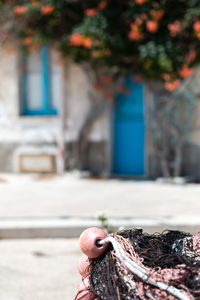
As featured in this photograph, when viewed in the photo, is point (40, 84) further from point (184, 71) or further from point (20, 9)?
point (184, 71)

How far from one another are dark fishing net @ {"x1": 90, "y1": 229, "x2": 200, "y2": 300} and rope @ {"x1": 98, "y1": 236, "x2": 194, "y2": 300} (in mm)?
11

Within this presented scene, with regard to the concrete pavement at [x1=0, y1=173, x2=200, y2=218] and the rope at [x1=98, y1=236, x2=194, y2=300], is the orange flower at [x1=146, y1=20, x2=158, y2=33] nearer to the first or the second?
the concrete pavement at [x1=0, y1=173, x2=200, y2=218]

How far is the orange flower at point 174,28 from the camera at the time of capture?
306 inches

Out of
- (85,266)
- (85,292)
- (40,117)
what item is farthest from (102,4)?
(85,292)

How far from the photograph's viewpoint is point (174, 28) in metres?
7.78

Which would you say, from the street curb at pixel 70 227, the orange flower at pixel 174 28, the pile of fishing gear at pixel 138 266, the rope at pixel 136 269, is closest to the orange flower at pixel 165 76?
the orange flower at pixel 174 28

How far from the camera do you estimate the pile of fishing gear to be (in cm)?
176

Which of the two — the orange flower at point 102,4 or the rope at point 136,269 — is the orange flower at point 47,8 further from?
the rope at point 136,269

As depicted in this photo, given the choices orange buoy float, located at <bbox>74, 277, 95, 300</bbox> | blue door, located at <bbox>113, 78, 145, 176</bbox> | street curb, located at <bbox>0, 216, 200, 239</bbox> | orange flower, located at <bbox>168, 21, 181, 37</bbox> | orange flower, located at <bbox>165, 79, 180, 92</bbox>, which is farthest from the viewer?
blue door, located at <bbox>113, 78, 145, 176</bbox>

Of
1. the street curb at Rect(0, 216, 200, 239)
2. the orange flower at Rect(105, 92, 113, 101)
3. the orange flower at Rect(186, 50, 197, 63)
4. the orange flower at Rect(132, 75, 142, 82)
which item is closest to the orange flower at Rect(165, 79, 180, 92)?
the orange flower at Rect(186, 50, 197, 63)

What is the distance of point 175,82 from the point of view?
7.99 meters

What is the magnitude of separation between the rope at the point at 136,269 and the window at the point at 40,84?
7815 millimetres

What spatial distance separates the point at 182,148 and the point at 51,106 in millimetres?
2963

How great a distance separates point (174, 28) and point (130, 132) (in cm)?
239
